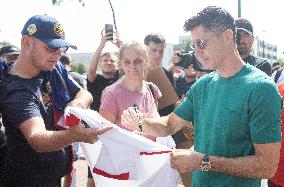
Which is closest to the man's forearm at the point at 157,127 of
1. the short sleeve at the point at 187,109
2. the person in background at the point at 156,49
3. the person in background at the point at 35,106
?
the short sleeve at the point at 187,109

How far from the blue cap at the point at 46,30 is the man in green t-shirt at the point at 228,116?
2.87 feet

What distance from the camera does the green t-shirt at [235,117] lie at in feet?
7.75

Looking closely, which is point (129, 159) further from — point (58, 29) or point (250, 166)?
point (58, 29)

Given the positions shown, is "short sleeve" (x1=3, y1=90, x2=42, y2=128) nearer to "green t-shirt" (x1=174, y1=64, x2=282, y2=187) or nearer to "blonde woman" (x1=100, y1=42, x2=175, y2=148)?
"green t-shirt" (x1=174, y1=64, x2=282, y2=187)

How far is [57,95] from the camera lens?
3057 millimetres

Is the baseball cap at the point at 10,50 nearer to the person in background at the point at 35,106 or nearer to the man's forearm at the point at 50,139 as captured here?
the person in background at the point at 35,106

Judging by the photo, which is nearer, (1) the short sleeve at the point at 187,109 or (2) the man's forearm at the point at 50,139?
(2) the man's forearm at the point at 50,139

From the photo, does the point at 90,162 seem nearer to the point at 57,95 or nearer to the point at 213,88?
the point at 57,95

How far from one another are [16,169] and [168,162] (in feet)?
3.25

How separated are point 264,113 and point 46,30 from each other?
1513mm

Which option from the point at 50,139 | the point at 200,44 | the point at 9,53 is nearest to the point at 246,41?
the point at 200,44

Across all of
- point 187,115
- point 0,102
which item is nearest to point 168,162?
point 187,115

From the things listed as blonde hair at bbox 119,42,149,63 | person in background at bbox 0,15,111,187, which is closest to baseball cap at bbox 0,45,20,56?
blonde hair at bbox 119,42,149,63

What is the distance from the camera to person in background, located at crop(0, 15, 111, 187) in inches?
105
